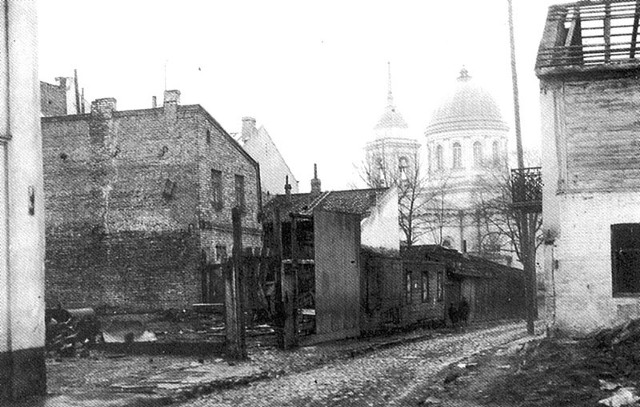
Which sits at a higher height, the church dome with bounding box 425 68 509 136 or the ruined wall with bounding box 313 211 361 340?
the church dome with bounding box 425 68 509 136

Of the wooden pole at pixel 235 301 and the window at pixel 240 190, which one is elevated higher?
the window at pixel 240 190

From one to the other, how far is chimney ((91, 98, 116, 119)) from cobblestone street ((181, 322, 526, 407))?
16.0 meters

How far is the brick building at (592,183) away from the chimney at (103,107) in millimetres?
18298

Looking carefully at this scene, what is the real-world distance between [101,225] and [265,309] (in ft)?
39.1

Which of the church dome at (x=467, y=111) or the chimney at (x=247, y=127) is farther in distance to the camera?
the church dome at (x=467, y=111)

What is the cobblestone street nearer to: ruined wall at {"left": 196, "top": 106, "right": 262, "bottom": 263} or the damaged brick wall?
the damaged brick wall

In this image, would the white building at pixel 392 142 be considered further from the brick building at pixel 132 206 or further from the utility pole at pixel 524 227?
the utility pole at pixel 524 227

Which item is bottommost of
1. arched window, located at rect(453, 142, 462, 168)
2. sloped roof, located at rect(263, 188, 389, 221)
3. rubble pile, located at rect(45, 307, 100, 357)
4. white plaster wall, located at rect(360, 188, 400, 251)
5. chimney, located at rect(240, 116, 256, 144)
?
rubble pile, located at rect(45, 307, 100, 357)

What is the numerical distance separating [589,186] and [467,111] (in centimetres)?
5918

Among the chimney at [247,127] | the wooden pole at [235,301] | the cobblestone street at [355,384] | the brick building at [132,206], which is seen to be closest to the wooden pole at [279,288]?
the cobblestone street at [355,384]

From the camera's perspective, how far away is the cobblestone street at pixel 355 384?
1138 centimetres

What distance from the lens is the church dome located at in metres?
73.5

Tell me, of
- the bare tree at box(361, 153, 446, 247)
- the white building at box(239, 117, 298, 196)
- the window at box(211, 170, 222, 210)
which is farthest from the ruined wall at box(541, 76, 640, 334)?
the bare tree at box(361, 153, 446, 247)

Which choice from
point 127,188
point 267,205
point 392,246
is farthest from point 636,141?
point 267,205
